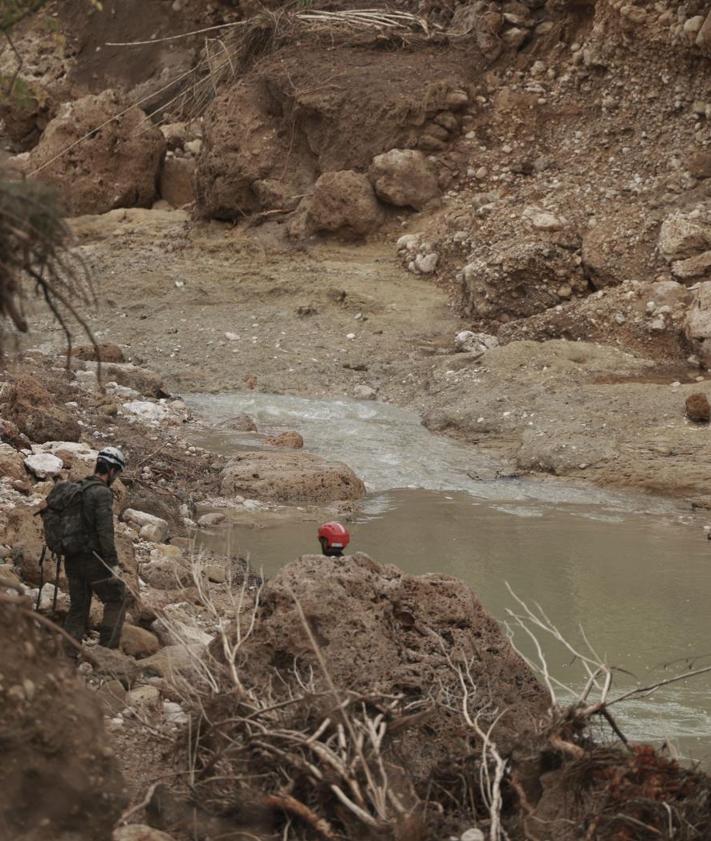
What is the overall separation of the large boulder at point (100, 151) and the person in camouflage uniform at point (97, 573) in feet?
55.1

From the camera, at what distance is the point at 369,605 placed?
5.78 metres

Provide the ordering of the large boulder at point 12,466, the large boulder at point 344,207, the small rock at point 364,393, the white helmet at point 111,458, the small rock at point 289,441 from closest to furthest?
the white helmet at point 111,458, the large boulder at point 12,466, the small rock at point 289,441, the small rock at point 364,393, the large boulder at point 344,207

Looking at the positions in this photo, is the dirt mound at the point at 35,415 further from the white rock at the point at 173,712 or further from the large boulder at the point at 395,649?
the large boulder at the point at 395,649

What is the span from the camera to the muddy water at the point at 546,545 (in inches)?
297

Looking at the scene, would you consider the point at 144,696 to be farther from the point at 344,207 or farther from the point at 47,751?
the point at 344,207

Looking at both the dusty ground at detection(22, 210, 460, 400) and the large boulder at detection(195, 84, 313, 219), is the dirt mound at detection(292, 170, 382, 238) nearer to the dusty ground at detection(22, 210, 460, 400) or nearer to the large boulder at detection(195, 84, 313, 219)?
the dusty ground at detection(22, 210, 460, 400)

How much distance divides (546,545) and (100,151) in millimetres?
14990

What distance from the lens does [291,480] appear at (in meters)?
11.8

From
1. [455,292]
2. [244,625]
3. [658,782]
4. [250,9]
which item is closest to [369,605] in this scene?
[244,625]

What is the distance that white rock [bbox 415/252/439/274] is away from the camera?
1978 cm

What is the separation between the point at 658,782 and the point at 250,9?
78.4 ft

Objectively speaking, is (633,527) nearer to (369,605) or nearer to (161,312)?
(369,605)

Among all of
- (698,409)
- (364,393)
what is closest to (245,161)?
(364,393)

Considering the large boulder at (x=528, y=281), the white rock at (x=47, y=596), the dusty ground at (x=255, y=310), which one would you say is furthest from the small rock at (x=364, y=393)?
the white rock at (x=47, y=596)
